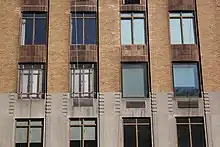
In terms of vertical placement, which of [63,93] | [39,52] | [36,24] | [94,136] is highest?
[36,24]

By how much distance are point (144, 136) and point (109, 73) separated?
4.06 metres

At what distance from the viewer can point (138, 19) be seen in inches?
996

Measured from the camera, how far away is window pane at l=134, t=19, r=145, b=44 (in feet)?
81.3

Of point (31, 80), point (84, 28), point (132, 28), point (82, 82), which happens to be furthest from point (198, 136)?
point (31, 80)

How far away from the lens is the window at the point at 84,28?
80.7ft

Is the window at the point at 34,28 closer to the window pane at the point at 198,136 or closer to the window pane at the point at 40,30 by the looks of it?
the window pane at the point at 40,30

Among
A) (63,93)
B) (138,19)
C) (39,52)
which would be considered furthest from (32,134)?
(138,19)

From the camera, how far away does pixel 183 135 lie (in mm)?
22984

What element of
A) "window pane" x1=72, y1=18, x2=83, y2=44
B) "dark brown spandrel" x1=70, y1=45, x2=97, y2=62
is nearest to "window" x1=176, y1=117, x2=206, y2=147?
"dark brown spandrel" x1=70, y1=45, x2=97, y2=62

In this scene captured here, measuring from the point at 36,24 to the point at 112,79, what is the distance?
5792 mm

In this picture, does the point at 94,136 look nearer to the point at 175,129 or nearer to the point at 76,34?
the point at 175,129

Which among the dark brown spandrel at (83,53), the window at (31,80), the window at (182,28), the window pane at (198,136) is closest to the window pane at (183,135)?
the window pane at (198,136)

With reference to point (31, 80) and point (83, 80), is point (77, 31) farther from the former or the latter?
point (31, 80)

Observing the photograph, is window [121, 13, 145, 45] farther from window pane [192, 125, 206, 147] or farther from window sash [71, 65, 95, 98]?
window pane [192, 125, 206, 147]
